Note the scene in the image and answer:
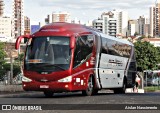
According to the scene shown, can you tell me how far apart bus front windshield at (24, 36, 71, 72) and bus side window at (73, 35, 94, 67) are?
55 cm

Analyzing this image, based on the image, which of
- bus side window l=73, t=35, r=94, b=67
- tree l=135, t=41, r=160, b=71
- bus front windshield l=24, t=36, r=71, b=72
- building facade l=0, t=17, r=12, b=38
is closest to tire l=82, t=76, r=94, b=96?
bus side window l=73, t=35, r=94, b=67

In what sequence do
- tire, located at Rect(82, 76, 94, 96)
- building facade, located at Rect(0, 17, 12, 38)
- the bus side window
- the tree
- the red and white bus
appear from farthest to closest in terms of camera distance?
building facade, located at Rect(0, 17, 12, 38) → the tree → tire, located at Rect(82, 76, 94, 96) → the bus side window → the red and white bus

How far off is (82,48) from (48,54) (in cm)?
176

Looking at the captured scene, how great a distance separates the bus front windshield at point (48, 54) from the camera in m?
20.7

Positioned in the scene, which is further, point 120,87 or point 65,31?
point 120,87

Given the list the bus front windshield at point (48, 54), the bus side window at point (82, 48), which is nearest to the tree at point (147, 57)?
the bus side window at point (82, 48)

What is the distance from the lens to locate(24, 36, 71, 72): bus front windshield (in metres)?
20.7

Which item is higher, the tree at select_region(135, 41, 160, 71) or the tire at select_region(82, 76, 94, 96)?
the tire at select_region(82, 76, 94, 96)

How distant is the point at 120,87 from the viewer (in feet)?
94.6

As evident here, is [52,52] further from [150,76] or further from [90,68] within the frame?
[150,76]

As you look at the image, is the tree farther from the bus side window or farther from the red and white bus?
the bus side window

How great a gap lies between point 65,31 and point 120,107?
7.49 m

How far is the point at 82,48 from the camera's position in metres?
21.7

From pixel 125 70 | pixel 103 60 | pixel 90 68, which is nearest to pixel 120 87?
pixel 125 70
